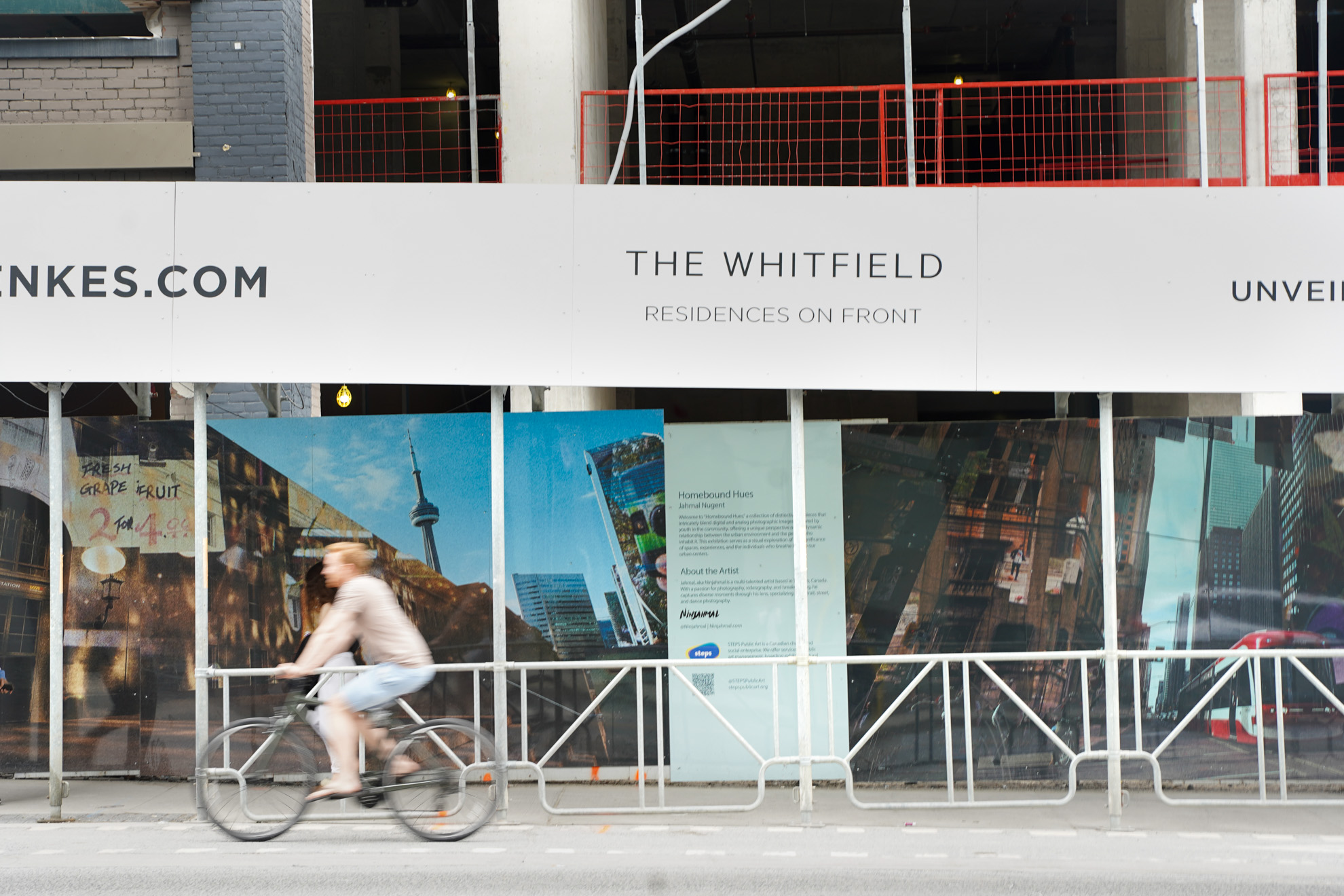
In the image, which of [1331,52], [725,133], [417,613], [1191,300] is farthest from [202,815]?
[1331,52]

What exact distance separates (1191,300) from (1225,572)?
102 inches

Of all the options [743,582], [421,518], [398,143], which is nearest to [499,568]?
[421,518]

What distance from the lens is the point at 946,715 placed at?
27.5ft

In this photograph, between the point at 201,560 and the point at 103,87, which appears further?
the point at 103,87

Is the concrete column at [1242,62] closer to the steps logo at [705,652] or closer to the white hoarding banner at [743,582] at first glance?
the white hoarding banner at [743,582]

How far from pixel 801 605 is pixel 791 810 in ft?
5.09

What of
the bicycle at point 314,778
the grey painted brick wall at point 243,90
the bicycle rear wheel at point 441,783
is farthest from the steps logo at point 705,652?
the grey painted brick wall at point 243,90

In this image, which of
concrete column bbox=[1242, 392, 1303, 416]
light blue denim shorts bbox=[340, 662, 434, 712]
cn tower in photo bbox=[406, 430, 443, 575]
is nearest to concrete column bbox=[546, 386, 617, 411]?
cn tower in photo bbox=[406, 430, 443, 575]

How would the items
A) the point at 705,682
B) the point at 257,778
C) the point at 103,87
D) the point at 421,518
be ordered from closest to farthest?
the point at 257,778
the point at 705,682
the point at 421,518
the point at 103,87

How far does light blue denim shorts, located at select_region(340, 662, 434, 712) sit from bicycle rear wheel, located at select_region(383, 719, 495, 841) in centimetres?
29

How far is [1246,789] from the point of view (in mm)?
9438

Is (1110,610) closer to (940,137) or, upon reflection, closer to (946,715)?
(946,715)

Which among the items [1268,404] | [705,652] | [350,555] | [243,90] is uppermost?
[243,90]

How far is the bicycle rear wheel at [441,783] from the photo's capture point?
7.18m
